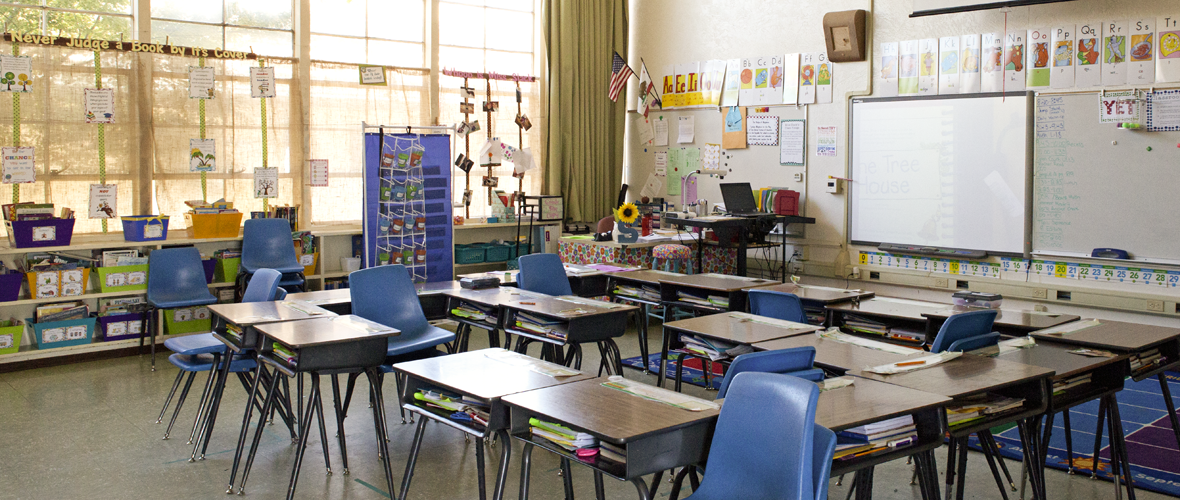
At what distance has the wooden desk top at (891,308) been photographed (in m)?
4.58

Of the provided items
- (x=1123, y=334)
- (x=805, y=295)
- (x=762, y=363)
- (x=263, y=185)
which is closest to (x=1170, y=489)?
(x=1123, y=334)

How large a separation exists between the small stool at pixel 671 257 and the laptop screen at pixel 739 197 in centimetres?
59

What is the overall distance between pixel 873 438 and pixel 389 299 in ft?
9.89

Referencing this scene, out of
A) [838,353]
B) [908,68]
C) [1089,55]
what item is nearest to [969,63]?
[908,68]

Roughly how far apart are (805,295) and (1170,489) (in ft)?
6.45

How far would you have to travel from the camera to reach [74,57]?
6645 millimetres

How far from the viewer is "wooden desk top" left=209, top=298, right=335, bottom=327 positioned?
4230mm

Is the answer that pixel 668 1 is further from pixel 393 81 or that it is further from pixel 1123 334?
pixel 1123 334

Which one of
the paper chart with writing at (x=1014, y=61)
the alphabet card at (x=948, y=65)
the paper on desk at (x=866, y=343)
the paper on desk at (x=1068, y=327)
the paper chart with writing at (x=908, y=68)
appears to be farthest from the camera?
the paper chart with writing at (x=908, y=68)

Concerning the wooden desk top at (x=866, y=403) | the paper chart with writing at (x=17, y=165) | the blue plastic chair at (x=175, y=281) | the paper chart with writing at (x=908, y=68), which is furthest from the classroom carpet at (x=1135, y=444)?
the paper chart with writing at (x=17, y=165)

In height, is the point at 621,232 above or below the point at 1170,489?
above

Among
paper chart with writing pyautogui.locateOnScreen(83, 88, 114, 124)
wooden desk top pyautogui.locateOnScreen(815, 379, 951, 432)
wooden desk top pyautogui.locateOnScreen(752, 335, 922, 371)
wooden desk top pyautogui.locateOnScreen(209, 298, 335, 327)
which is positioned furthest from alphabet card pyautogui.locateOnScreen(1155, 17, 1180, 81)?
paper chart with writing pyautogui.locateOnScreen(83, 88, 114, 124)

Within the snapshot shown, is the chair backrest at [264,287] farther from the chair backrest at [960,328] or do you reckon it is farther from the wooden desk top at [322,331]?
the chair backrest at [960,328]

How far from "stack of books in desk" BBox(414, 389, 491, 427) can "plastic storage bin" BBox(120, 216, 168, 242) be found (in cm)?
452
